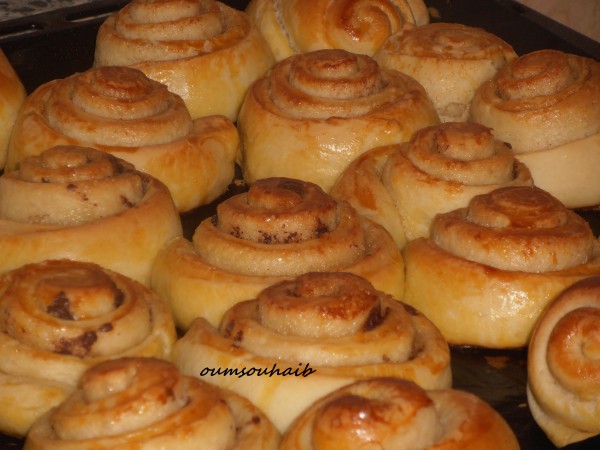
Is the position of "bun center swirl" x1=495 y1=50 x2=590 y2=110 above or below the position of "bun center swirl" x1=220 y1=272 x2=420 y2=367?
below

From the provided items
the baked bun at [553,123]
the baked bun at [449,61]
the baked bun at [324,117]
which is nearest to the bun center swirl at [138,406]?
the baked bun at [324,117]

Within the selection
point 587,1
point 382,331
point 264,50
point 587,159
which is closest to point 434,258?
point 382,331

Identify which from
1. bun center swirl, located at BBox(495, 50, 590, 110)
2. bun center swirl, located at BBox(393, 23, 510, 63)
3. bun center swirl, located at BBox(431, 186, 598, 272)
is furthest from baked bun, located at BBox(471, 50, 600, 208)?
bun center swirl, located at BBox(431, 186, 598, 272)

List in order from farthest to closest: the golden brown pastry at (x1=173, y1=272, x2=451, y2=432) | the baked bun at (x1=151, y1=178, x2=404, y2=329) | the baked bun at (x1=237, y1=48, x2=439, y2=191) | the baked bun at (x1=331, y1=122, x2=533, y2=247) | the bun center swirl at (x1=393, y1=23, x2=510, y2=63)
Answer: the bun center swirl at (x1=393, y1=23, x2=510, y2=63)
the baked bun at (x1=237, y1=48, x2=439, y2=191)
the baked bun at (x1=331, y1=122, x2=533, y2=247)
the baked bun at (x1=151, y1=178, x2=404, y2=329)
the golden brown pastry at (x1=173, y1=272, x2=451, y2=432)

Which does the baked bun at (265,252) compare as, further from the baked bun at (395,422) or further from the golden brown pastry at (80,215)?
the baked bun at (395,422)

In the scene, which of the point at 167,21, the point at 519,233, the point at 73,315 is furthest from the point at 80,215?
the point at 519,233

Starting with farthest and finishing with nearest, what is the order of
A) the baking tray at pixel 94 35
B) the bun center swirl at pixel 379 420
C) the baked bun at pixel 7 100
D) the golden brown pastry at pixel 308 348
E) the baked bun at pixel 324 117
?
the baking tray at pixel 94 35
the baked bun at pixel 7 100
the baked bun at pixel 324 117
the golden brown pastry at pixel 308 348
the bun center swirl at pixel 379 420

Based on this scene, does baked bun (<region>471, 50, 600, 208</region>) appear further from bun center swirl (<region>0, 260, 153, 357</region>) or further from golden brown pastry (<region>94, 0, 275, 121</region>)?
bun center swirl (<region>0, 260, 153, 357</region>)
